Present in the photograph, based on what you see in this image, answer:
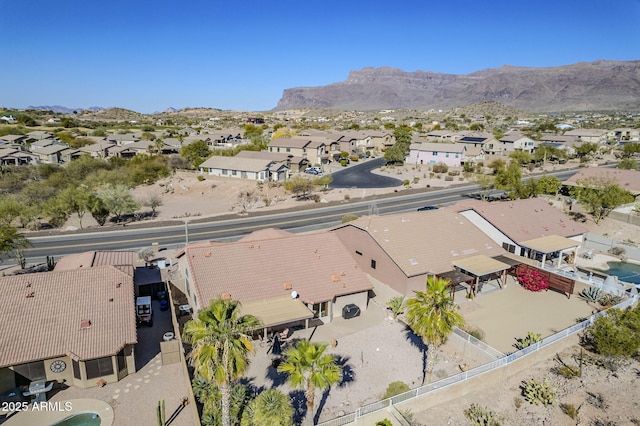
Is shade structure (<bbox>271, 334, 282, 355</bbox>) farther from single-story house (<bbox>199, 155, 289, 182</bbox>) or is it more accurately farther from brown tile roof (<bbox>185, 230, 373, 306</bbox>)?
single-story house (<bbox>199, 155, 289, 182</bbox>)

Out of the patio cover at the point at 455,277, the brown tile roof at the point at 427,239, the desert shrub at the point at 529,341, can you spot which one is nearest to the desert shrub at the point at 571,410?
the desert shrub at the point at 529,341

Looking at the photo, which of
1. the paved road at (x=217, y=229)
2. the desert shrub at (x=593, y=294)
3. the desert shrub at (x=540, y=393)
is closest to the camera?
the desert shrub at (x=540, y=393)

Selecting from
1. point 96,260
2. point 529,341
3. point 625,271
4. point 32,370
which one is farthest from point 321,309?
point 625,271

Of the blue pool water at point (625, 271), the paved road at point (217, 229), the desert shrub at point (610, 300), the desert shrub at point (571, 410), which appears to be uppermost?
the paved road at point (217, 229)

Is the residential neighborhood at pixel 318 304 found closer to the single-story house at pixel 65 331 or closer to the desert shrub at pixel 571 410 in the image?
the single-story house at pixel 65 331

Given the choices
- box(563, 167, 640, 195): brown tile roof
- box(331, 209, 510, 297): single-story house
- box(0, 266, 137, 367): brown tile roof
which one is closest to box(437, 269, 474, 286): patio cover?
box(331, 209, 510, 297): single-story house

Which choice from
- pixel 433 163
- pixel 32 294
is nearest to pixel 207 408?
pixel 32 294
